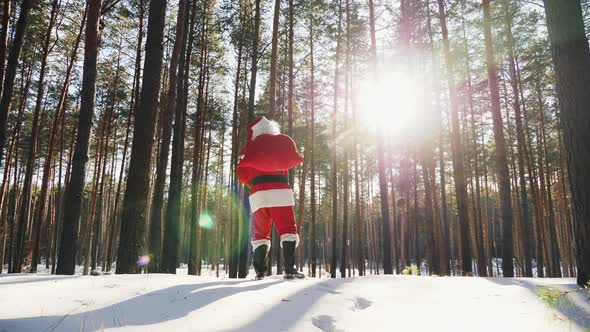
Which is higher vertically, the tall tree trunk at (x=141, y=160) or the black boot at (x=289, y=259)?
the tall tree trunk at (x=141, y=160)

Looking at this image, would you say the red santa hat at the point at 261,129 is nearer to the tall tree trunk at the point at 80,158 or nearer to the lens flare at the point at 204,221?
the tall tree trunk at the point at 80,158

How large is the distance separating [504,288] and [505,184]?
6595 mm

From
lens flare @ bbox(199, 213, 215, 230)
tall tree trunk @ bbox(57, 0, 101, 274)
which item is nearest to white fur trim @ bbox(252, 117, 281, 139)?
tall tree trunk @ bbox(57, 0, 101, 274)

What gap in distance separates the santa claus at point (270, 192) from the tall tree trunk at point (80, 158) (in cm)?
434

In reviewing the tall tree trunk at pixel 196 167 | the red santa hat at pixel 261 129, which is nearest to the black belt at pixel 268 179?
the red santa hat at pixel 261 129

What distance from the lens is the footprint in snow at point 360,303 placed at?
7.11 ft

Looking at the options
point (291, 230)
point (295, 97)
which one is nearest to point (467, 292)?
point (291, 230)

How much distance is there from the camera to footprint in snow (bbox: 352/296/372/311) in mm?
2168

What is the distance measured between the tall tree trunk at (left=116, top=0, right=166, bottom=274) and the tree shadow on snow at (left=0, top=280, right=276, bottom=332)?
9.35 ft

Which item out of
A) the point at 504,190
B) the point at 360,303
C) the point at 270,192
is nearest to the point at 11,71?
the point at 270,192

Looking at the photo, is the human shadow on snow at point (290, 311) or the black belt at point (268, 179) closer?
the human shadow on snow at point (290, 311)

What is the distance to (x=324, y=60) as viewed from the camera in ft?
57.1

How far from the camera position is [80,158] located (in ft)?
20.4

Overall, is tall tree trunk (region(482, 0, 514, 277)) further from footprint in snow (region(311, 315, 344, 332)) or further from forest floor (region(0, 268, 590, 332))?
footprint in snow (region(311, 315, 344, 332))
